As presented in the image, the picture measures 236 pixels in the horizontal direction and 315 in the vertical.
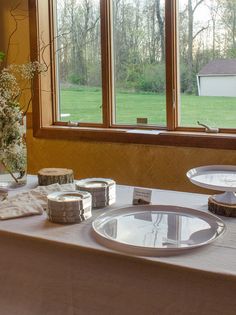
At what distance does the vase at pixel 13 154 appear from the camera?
1.75 meters

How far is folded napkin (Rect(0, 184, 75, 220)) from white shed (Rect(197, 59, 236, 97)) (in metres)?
1.30

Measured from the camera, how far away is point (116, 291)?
118 centimetres

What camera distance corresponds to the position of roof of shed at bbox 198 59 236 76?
2.69 m

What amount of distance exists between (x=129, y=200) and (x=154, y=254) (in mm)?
537

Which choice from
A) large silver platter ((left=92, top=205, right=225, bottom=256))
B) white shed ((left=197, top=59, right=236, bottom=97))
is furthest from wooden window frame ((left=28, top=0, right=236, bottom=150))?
large silver platter ((left=92, top=205, right=225, bottom=256))

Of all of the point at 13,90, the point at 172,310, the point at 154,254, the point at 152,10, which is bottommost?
the point at 172,310

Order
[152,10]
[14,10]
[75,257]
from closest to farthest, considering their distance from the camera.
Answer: [75,257], [152,10], [14,10]

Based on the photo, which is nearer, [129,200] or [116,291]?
[116,291]

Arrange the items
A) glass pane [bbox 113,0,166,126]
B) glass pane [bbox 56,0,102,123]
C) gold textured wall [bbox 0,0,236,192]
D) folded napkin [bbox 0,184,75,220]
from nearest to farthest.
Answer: folded napkin [bbox 0,184,75,220] → gold textured wall [bbox 0,0,236,192] → glass pane [bbox 113,0,166,126] → glass pane [bbox 56,0,102,123]

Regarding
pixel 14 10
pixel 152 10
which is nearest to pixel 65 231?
pixel 152 10

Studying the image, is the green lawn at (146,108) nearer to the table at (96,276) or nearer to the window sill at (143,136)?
the window sill at (143,136)

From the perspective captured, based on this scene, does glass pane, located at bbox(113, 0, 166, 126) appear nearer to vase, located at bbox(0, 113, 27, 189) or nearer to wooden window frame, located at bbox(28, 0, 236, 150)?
wooden window frame, located at bbox(28, 0, 236, 150)

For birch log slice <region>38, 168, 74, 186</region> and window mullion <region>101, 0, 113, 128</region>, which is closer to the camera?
birch log slice <region>38, 168, 74, 186</region>

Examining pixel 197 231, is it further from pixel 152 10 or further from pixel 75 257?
pixel 152 10
